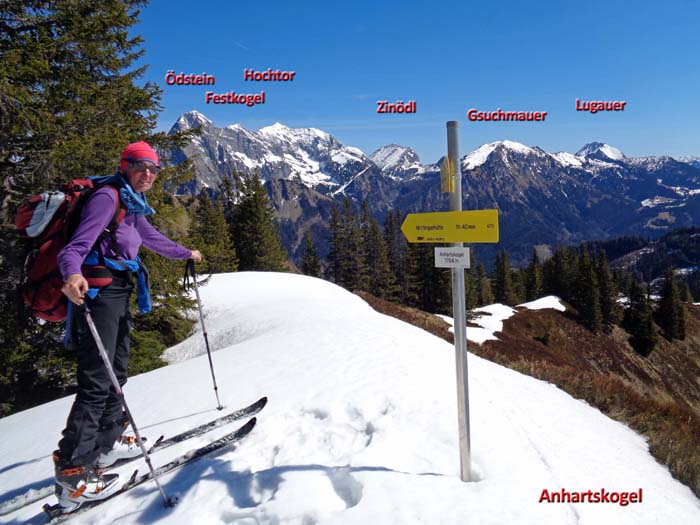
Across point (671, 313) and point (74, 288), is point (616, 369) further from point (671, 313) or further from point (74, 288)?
point (74, 288)

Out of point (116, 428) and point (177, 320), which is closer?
point (116, 428)

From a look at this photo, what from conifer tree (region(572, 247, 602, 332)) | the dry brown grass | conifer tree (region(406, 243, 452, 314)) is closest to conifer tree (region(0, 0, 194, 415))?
the dry brown grass

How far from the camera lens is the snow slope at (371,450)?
3.44m

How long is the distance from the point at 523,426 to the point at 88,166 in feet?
33.8

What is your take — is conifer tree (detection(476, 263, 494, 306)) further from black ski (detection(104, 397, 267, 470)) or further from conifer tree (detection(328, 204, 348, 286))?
black ski (detection(104, 397, 267, 470))

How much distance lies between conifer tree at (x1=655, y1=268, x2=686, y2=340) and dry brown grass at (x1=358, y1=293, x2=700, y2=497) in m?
2.31

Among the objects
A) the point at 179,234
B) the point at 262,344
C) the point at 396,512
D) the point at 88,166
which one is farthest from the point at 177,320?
the point at 396,512

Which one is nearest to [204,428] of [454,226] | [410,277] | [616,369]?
[454,226]

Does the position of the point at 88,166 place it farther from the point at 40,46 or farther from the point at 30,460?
the point at 30,460

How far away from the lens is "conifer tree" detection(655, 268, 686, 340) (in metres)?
61.3

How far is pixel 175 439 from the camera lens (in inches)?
199

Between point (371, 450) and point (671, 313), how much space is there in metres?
77.8

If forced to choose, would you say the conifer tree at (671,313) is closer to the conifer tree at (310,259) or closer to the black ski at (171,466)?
the conifer tree at (310,259)

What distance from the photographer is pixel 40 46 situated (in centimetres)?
847
